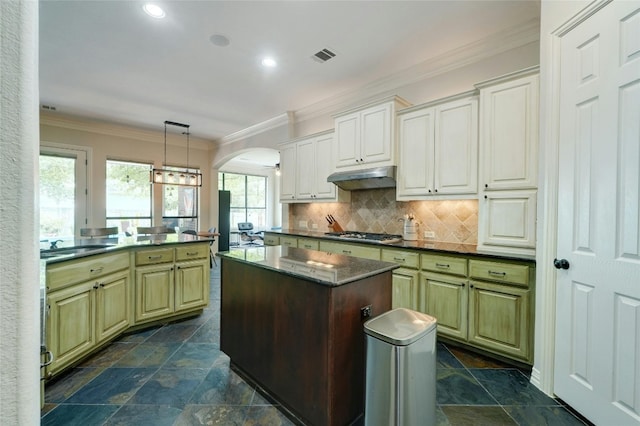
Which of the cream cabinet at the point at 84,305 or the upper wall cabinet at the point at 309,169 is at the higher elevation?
the upper wall cabinet at the point at 309,169

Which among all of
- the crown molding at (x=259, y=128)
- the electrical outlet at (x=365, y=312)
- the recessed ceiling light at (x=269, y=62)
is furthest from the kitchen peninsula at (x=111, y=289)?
the crown molding at (x=259, y=128)

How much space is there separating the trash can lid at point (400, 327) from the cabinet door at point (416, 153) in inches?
72.5

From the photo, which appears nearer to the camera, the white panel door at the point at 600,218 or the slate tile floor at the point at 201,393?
the white panel door at the point at 600,218

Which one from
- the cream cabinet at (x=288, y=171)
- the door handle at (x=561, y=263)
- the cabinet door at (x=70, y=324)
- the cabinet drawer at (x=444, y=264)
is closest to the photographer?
the door handle at (x=561, y=263)

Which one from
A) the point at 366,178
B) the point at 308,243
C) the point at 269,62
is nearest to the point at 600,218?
the point at 366,178

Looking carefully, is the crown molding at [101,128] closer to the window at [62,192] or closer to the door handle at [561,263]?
the window at [62,192]

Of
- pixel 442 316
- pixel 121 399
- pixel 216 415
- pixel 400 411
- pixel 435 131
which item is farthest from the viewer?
pixel 435 131

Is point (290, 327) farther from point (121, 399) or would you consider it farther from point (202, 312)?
point (202, 312)

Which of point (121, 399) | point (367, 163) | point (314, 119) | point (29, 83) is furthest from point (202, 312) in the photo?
point (29, 83)

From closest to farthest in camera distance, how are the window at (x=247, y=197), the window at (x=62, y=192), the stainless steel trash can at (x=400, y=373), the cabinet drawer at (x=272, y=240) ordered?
the stainless steel trash can at (x=400, y=373) < the cabinet drawer at (x=272, y=240) < the window at (x=62, y=192) < the window at (x=247, y=197)

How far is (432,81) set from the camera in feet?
10.9

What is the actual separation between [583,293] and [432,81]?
8.50 feet

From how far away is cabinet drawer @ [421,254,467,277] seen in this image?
2.57m

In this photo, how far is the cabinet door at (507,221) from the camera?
236 cm
